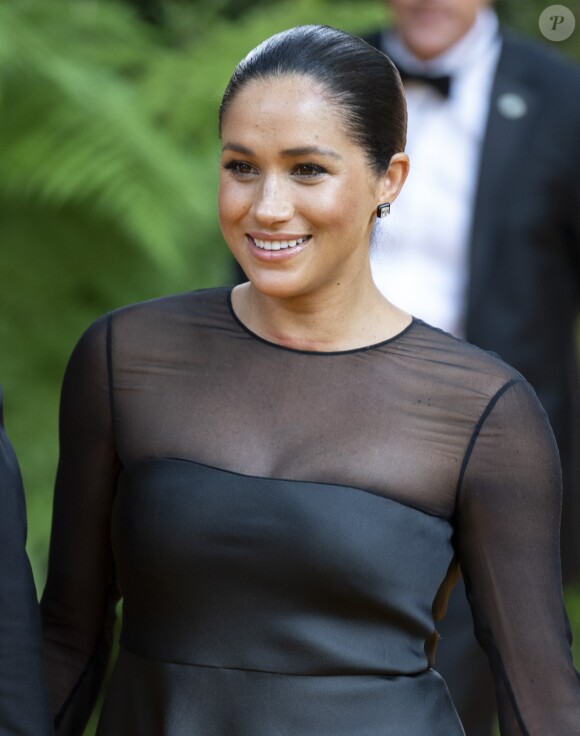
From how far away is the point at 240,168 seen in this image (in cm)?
231

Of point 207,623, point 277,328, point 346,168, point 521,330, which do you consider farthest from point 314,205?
point 521,330

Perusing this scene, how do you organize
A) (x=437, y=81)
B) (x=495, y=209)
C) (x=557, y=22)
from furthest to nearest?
(x=557, y=22), (x=437, y=81), (x=495, y=209)

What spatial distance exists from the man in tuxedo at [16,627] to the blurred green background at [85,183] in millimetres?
2665

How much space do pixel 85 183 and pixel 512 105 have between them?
5.85 feet

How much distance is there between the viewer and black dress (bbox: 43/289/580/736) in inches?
88.7

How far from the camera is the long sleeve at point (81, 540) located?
242 cm

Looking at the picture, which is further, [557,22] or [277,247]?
[557,22]

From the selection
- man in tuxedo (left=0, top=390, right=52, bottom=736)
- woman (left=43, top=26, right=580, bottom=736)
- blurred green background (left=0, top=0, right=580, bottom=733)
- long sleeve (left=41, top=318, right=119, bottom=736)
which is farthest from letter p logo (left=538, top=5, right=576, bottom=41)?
man in tuxedo (left=0, top=390, right=52, bottom=736)

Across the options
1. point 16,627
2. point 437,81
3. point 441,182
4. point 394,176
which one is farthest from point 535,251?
point 16,627

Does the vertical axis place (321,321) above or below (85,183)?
above

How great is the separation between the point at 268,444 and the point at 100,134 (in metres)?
3.01

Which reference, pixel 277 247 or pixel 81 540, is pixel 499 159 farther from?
pixel 81 540

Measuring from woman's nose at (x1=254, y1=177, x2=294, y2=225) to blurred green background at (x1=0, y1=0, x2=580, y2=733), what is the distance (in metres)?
2.66

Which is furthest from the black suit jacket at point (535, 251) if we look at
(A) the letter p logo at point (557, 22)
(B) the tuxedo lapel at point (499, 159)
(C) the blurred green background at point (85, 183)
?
(A) the letter p logo at point (557, 22)
